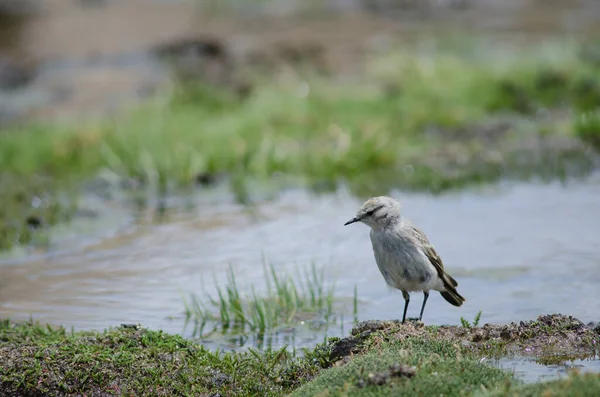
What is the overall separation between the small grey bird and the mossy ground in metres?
0.54

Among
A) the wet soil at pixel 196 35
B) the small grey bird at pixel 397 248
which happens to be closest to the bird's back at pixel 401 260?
the small grey bird at pixel 397 248

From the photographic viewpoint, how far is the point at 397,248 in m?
7.59

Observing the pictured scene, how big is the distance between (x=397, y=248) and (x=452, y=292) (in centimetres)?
79

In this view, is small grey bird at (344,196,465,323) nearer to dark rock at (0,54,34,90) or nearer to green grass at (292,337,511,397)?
green grass at (292,337,511,397)

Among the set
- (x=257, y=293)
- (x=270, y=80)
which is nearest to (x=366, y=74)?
(x=270, y=80)

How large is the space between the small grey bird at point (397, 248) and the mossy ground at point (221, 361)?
0.54 meters

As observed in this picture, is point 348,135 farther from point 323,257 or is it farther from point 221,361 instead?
point 221,361

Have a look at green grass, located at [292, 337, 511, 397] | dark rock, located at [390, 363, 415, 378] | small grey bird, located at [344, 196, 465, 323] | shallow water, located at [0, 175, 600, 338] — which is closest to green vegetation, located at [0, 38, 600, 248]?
shallow water, located at [0, 175, 600, 338]

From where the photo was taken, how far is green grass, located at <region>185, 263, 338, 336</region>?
8500 millimetres

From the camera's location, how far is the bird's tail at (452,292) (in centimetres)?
798

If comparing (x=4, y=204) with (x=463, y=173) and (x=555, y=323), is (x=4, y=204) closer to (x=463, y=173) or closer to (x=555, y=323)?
(x=463, y=173)

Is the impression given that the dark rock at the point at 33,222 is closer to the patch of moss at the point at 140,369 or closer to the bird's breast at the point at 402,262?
the patch of moss at the point at 140,369

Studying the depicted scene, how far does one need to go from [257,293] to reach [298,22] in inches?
658

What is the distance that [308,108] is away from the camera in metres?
15.4
